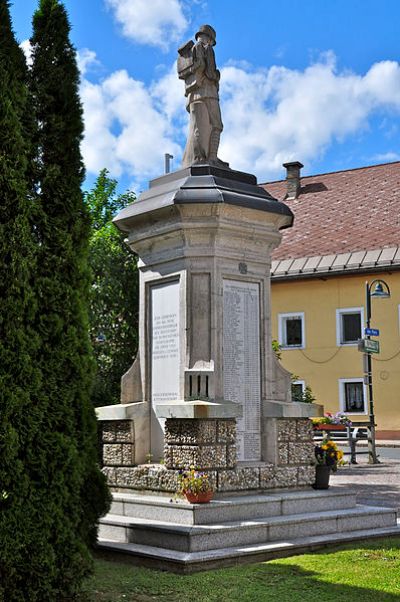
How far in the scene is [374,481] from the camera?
16188 mm

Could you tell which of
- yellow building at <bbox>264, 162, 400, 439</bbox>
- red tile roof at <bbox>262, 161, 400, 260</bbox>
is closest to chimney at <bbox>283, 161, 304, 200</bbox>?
red tile roof at <bbox>262, 161, 400, 260</bbox>

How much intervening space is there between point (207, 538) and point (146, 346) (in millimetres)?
2908

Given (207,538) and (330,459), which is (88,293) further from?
(330,459)

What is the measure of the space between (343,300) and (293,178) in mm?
8154

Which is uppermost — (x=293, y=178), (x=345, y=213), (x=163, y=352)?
(x=293, y=178)

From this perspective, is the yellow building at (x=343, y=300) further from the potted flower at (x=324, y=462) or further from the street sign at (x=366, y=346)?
the potted flower at (x=324, y=462)

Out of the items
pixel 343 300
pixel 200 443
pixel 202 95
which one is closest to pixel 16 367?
pixel 200 443

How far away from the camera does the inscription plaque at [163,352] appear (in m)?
9.57

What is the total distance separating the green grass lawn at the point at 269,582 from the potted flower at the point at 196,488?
3.17 ft

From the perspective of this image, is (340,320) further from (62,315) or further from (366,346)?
(62,315)

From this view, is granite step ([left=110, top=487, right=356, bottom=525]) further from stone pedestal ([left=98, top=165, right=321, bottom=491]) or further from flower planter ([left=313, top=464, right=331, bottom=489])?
stone pedestal ([left=98, top=165, right=321, bottom=491])

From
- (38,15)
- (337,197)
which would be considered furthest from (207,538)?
(337,197)

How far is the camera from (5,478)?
5.73 meters

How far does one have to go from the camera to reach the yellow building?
29953 mm
